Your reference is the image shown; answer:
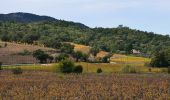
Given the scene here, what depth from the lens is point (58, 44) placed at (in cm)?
16325

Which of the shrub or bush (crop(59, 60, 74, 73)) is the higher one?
the shrub

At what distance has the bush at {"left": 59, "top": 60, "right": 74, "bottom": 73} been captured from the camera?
Answer: 3920 inches

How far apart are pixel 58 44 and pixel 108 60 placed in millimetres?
28080

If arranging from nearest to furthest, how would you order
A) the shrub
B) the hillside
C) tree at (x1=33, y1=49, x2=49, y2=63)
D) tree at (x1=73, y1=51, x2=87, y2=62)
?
the hillside, tree at (x1=33, y1=49, x2=49, y2=63), the shrub, tree at (x1=73, y1=51, x2=87, y2=62)

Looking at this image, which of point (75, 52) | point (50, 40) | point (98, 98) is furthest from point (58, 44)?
point (98, 98)

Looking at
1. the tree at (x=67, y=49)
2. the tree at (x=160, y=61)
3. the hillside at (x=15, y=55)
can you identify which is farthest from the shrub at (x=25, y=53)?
the tree at (x=160, y=61)

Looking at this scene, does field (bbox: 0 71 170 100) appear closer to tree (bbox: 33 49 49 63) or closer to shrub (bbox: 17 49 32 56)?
tree (bbox: 33 49 49 63)

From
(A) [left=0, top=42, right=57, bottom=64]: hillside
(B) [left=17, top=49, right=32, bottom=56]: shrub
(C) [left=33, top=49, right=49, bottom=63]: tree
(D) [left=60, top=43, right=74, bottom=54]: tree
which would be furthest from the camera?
(D) [left=60, top=43, right=74, bottom=54]: tree

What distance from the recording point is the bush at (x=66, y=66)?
99562mm

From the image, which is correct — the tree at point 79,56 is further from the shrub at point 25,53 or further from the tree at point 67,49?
the shrub at point 25,53

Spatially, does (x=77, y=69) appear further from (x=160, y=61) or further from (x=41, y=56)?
(x=160, y=61)

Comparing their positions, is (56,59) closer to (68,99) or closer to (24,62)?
(24,62)

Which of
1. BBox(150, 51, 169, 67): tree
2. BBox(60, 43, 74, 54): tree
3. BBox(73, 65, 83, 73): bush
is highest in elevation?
BBox(60, 43, 74, 54): tree

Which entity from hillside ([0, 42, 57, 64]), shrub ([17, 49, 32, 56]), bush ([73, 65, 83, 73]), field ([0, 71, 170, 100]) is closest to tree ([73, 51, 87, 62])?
hillside ([0, 42, 57, 64])
